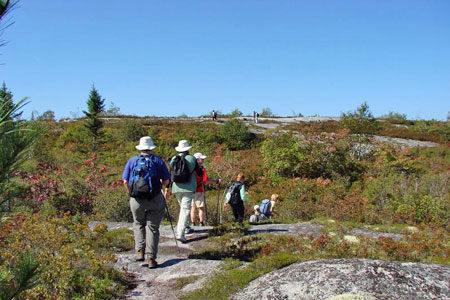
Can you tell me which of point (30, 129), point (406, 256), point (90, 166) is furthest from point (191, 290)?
point (90, 166)

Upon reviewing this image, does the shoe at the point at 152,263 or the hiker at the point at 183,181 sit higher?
the hiker at the point at 183,181

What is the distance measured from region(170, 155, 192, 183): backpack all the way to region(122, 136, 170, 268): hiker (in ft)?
3.30

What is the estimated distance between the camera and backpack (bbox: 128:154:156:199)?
5.50m

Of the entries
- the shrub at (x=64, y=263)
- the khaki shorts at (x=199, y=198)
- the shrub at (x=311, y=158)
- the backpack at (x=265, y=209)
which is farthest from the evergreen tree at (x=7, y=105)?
the shrub at (x=311, y=158)

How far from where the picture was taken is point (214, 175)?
18.3 metres

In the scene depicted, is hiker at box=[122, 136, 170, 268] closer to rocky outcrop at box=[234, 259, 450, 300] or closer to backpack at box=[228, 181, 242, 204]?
rocky outcrop at box=[234, 259, 450, 300]

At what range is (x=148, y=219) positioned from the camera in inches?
226

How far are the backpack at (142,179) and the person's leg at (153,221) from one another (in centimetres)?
20

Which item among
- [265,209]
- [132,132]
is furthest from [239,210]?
[132,132]

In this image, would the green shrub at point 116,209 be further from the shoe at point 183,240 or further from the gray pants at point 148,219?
the gray pants at point 148,219

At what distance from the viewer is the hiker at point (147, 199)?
219 inches

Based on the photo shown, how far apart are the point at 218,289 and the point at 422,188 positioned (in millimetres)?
11730

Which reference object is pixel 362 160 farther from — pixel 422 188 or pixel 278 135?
pixel 422 188

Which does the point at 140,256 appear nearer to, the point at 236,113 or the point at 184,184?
the point at 184,184
